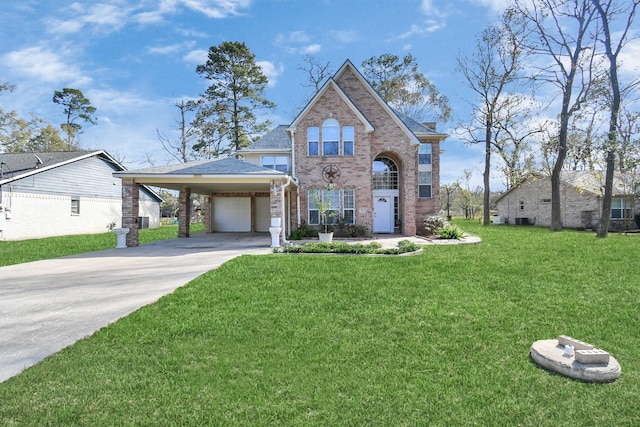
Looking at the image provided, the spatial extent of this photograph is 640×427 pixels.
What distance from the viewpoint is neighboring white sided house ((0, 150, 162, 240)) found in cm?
1800

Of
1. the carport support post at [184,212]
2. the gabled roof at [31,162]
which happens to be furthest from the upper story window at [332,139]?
the gabled roof at [31,162]

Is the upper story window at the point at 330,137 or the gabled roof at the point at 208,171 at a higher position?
the upper story window at the point at 330,137

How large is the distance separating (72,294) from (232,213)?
52.4 ft

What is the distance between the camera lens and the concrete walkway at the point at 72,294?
392 cm

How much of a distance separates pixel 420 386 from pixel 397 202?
16.0 m

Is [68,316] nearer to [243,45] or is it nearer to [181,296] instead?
[181,296]

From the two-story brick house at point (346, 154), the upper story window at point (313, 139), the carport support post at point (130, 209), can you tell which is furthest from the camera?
the upper story window at point (313, 139)

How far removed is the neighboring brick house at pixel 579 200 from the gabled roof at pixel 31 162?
32.6 m

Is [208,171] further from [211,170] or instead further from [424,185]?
[424,185]

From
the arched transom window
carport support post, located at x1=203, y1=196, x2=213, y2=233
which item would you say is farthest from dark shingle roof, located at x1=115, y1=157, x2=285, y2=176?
carport support post, located at x1=203, y1=196, x2=213, y2=233

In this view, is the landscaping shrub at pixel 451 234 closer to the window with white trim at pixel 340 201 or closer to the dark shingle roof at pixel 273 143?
the window with white trim at pixel 340 201

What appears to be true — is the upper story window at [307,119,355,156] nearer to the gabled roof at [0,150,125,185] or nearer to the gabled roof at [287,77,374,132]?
the gabled roof at [287,77,374,132]

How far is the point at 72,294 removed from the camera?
19.6 ft

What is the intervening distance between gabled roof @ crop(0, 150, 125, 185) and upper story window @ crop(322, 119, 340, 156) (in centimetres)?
1608
